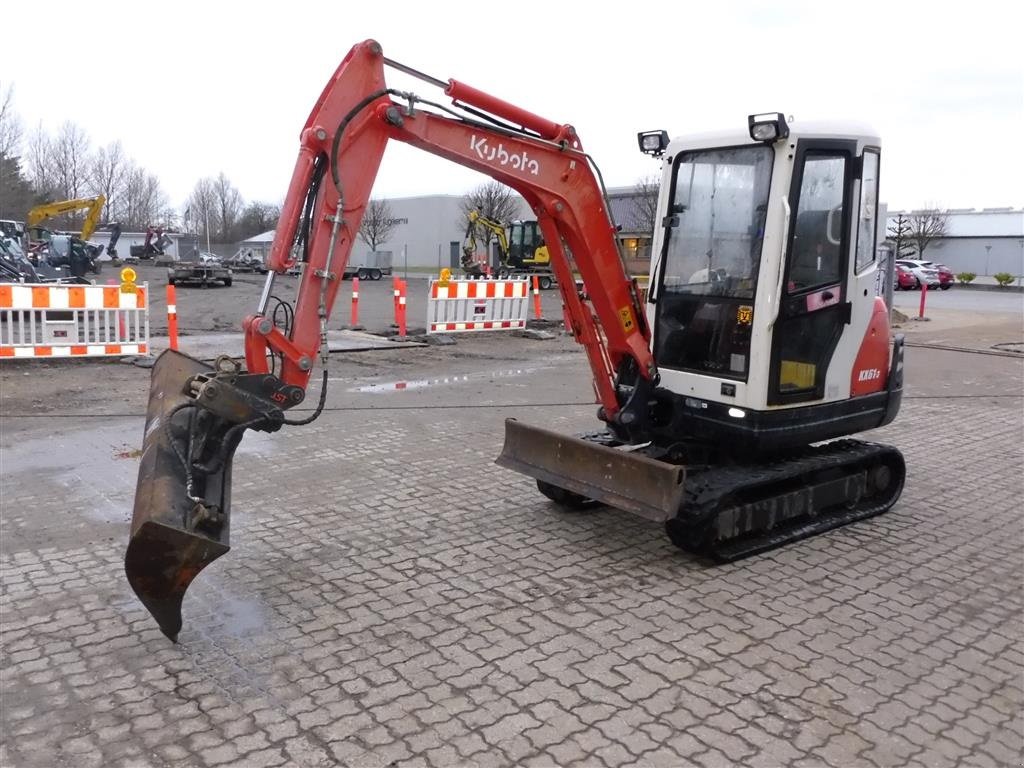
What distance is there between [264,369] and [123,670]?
161cm

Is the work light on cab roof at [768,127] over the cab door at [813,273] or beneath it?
over

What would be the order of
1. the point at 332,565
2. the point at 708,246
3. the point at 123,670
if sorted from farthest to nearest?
the point at 708,246 → the point at 332,565 → the point at 123,670

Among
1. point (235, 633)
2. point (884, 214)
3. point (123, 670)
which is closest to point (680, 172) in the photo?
point (884, 214)

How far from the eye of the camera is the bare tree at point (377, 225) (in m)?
56.8

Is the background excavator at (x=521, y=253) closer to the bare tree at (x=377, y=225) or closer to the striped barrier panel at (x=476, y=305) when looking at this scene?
the striped barrier panel at (x=476, y=305)

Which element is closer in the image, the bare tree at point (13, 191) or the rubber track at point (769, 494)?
the rubber track at point (769, 494)

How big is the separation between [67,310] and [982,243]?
62.9 m

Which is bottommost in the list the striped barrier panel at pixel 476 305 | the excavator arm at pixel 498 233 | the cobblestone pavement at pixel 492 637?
the cobblestone pavement at pixel 492 637

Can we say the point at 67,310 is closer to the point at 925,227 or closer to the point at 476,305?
the point at 476,305

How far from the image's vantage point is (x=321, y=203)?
4539 mm

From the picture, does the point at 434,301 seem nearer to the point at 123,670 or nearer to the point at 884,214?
the point at 884,214

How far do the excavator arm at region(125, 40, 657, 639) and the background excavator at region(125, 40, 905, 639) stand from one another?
0.01 m

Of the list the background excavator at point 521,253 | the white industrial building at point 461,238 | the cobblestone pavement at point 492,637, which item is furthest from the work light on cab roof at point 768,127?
the white industrial building at point 461,238

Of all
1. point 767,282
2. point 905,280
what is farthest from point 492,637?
point 905,280
